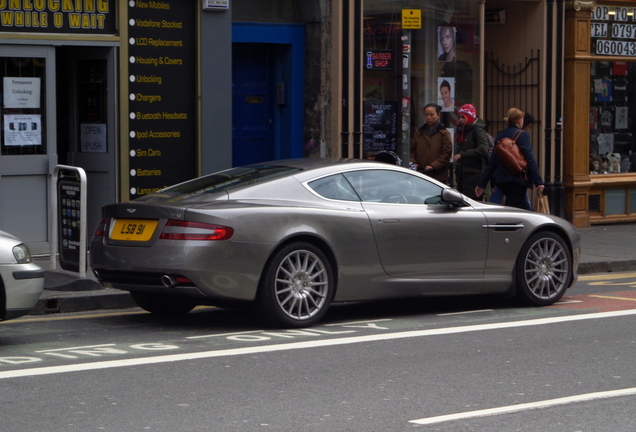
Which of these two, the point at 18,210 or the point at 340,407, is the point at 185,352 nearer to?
the point at 340,407

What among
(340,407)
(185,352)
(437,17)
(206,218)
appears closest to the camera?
(340,407)

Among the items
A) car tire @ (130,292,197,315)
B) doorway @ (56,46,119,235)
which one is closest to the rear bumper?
car tire @ (130,292,197,315)

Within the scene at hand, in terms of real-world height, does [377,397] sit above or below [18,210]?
below

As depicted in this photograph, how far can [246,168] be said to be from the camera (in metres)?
9.60

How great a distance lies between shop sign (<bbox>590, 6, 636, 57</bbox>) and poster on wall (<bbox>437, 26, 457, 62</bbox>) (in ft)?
8.94

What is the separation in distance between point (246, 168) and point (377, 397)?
3659 mm

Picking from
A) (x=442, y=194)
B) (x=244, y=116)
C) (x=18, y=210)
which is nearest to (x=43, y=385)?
(x=442, y=194)

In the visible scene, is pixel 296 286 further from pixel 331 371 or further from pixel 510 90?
pixel 510 90

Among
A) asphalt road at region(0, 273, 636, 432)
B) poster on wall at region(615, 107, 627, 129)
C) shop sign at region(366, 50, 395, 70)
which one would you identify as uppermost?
shop sign at region(366, 50, 395, 70)

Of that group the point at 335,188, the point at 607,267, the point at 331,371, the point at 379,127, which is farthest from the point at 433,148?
the point at 331,371

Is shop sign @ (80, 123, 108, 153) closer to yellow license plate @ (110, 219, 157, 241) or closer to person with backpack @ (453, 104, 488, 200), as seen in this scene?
person with backpack @ (453, 104, 488, 200)

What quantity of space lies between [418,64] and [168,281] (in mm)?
8567

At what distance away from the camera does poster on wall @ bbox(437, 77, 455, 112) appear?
16.2 meters

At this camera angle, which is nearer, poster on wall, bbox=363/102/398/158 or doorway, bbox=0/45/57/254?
doorway, bbox=0/45/57/254
